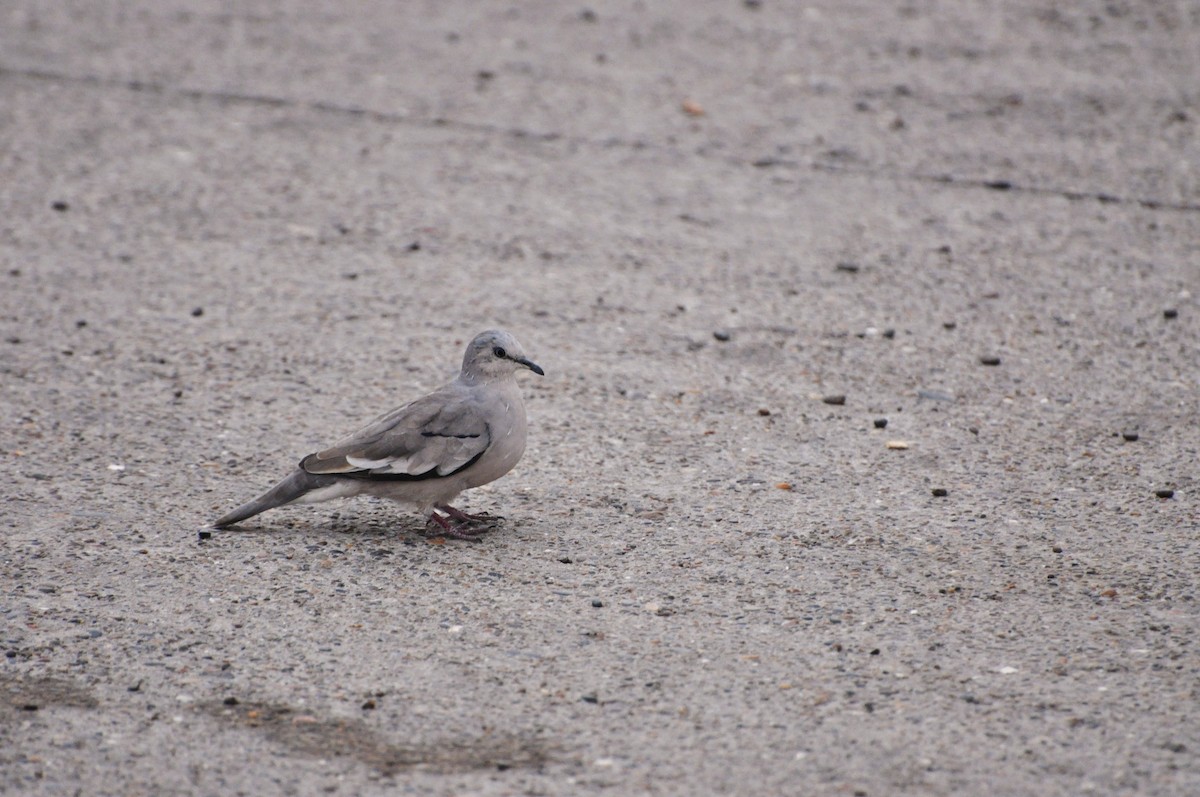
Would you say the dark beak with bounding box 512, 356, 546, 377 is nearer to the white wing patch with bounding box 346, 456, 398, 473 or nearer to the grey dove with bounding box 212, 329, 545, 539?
the grey dove with bounding box 212, 329, 545, 539

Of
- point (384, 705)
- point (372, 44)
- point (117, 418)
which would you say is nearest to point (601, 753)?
point (384, 705)

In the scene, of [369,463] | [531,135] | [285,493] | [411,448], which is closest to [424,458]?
[411,448]

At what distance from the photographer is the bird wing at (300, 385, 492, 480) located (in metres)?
4.89

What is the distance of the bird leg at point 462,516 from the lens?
16.7ft

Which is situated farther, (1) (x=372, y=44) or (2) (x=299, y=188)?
(1) (x=372, y=44)

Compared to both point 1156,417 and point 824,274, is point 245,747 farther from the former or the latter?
point 824,274

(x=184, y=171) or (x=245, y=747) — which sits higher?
(x=184, y=171)

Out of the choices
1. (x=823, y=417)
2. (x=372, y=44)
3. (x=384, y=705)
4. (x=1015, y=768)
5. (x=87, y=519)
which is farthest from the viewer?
(x=372, y=44)

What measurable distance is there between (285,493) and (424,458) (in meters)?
0.50

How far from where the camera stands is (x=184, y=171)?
A: 343 inches

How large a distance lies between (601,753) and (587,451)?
212 centimetres

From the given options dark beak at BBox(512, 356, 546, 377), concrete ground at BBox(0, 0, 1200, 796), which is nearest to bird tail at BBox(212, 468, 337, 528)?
concrete ground at BBox(0, 0, 1200, 796)

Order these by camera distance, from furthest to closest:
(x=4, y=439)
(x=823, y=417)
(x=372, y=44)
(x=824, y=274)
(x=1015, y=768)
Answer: (x=372, y=44)
(x=824, y=274)
(x=823, y=417)
(x=4, y=439)
(x=1015, y=768)

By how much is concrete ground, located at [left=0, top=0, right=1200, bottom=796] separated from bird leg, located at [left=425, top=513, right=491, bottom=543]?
97 mm
